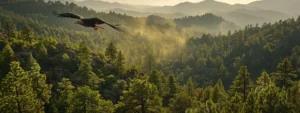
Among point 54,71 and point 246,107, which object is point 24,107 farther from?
point 54,71

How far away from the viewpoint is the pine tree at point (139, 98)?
43.7m

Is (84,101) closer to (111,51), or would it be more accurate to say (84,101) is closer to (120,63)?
(120,63)

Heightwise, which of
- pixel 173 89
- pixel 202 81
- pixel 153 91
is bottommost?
pixel 202 81

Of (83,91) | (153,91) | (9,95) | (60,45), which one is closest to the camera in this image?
(9,95)

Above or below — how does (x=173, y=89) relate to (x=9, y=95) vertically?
below

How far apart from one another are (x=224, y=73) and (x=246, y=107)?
13363 centimetres

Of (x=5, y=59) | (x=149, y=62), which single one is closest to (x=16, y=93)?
(x=5, y=59)

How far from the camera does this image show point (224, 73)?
172 meters

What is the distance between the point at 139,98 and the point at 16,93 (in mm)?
19535

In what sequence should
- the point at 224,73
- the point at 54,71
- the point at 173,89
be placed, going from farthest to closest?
1. the point at 224,73
2. the point at 54,71
3. the point at 173,89

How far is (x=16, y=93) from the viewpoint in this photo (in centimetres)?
3488

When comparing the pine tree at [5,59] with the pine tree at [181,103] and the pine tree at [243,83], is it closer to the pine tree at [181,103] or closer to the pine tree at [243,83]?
the pine tree at [181,103]

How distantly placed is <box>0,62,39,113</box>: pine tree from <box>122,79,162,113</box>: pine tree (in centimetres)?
1563

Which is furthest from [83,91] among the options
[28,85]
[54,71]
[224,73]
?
[224,73]
